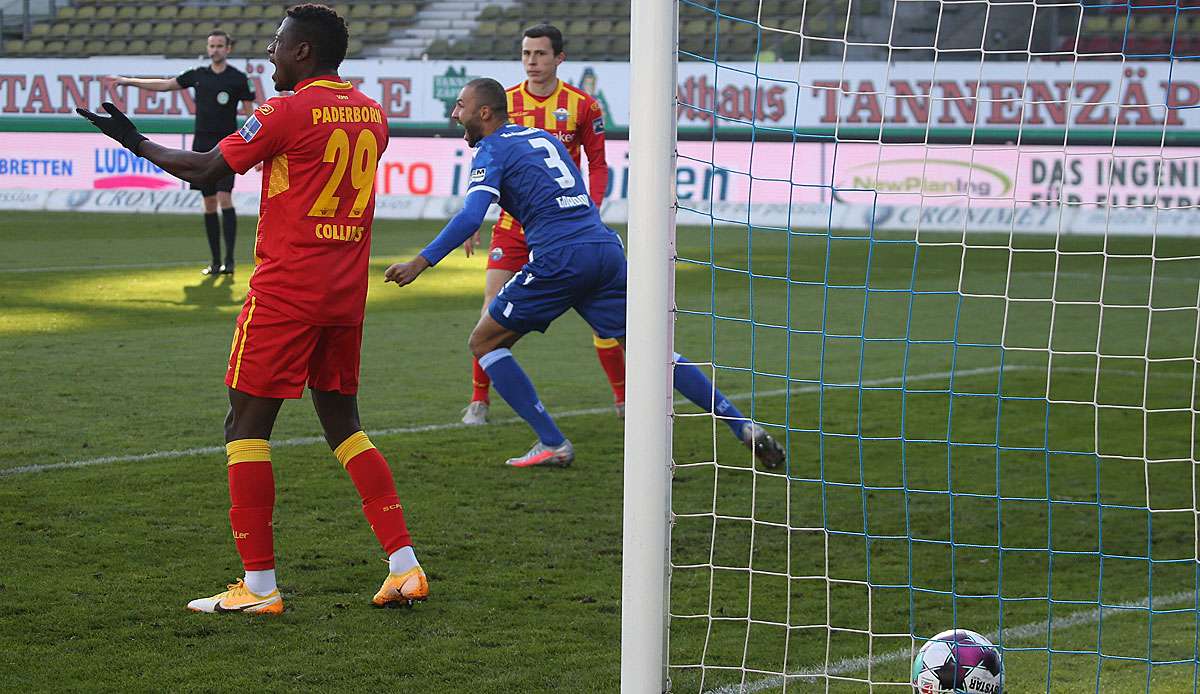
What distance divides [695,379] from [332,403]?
197 centimetres

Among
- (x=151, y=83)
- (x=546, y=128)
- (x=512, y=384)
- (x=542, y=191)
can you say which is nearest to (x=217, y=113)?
(x=151, y=83)

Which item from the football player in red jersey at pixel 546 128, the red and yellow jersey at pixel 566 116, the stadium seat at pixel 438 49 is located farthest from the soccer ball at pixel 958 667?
the stadium seat at pixel 438 49

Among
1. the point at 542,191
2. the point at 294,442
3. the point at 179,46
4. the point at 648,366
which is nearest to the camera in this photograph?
the point at 648,366

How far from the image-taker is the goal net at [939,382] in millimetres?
4160

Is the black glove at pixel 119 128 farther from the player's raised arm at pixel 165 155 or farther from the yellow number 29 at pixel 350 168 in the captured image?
the yellow number 29 at pixel 350 168

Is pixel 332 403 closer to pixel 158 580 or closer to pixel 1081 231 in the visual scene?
pixel 158 580

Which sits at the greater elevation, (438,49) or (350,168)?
(438,49)

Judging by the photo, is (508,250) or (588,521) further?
(508,250)

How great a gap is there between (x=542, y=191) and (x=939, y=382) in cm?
369

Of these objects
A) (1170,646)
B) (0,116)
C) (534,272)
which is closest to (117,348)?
(534,272)

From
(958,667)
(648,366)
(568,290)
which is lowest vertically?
(958,667)

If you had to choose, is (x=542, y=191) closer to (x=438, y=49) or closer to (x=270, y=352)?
(x=270, y=352)

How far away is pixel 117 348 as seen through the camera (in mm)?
8984

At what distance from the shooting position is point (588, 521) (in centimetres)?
541
